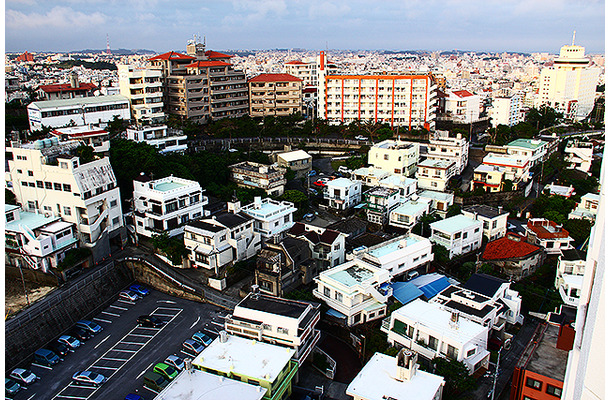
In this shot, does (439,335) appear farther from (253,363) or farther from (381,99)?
(381,99)

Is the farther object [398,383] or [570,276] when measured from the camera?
[570,276]

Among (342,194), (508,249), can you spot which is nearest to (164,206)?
(342,194)

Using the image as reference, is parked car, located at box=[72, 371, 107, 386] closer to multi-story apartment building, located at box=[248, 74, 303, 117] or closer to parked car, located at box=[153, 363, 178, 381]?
parked car, located at box=[153, 363, 178, 381]

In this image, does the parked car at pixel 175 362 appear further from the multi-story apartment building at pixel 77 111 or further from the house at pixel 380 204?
the multi-story apartment building at pixel 77 111

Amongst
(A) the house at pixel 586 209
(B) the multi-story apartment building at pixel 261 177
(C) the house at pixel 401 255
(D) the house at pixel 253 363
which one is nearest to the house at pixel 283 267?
(C) the house at pixel 401 255

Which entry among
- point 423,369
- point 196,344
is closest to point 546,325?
point 423,369
